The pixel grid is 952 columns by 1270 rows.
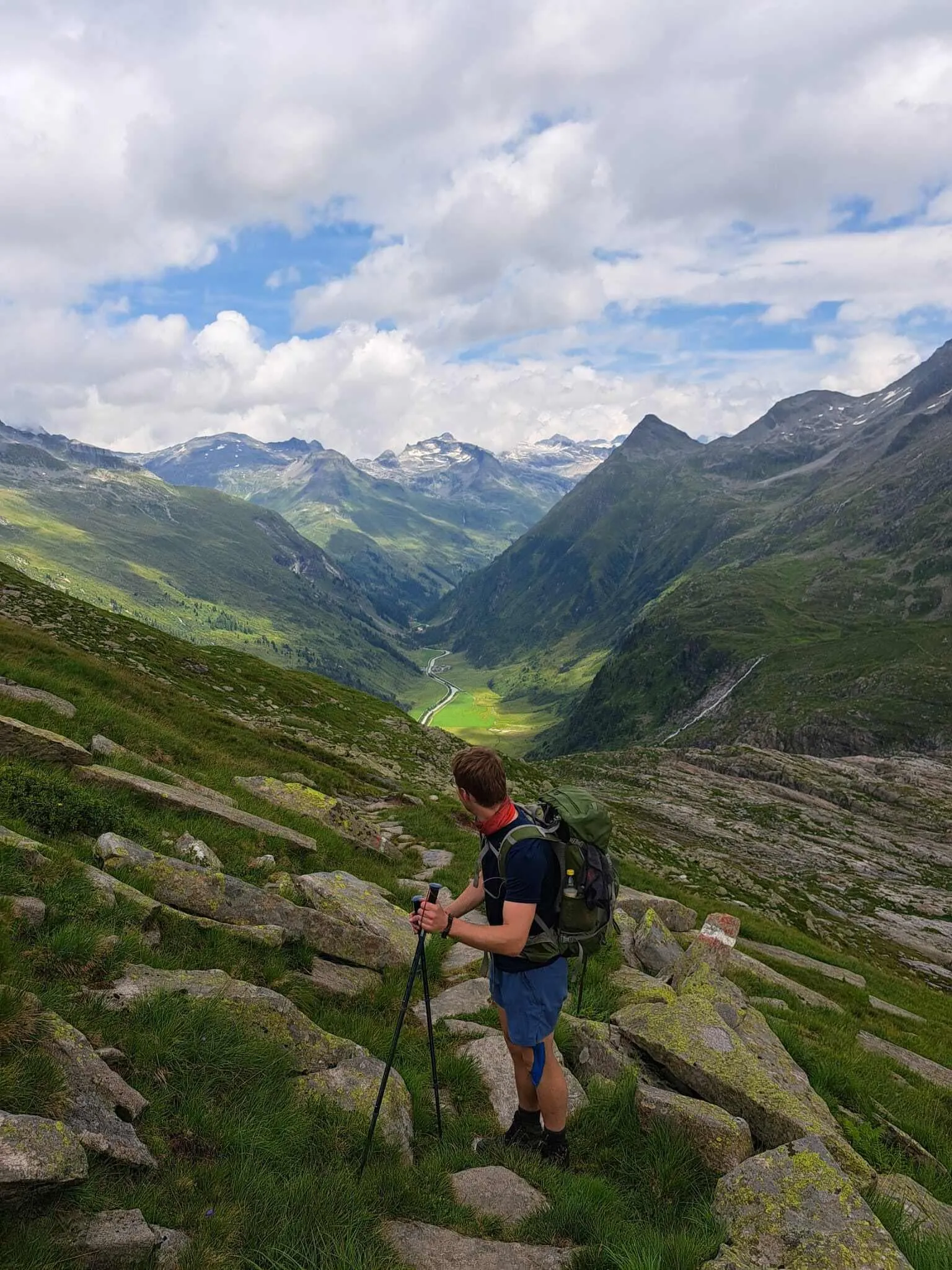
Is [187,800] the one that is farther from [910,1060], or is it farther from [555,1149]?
→ [910,1060]

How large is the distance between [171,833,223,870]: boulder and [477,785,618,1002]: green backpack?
7168 millimetres

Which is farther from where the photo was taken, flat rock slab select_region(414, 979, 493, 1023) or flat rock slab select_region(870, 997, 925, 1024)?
flat rock slab select_region(870, 997, 925, 1024)

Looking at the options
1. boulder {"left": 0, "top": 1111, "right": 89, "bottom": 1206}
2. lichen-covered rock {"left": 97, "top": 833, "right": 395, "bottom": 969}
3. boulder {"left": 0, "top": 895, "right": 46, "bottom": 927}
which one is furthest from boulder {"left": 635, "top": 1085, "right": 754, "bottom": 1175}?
boulder {"left": 0, "top": 895, "right": 46, "bottom": 927}

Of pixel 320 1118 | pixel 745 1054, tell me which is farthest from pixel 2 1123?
pixel 745 1054

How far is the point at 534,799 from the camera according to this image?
5106cm

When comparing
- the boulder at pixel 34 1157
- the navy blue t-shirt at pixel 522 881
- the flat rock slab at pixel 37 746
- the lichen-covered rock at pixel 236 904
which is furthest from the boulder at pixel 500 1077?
the flat rock slab at pixel 37 746

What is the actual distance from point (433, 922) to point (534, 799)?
149ft

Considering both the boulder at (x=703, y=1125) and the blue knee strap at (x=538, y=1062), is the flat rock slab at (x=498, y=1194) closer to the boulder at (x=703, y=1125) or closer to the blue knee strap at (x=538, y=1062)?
the blue knee strap at (x=538, y=1062)

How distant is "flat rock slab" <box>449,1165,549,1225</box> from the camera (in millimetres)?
6473

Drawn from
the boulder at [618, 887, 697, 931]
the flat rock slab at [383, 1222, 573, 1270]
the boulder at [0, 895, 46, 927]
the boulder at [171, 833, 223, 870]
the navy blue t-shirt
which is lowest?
the boulder at [618, 887, 697, 931]

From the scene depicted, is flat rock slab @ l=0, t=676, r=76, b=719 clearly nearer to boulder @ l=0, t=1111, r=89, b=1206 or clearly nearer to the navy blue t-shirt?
boulder @ l=0, t=1111, r=89, b=1206

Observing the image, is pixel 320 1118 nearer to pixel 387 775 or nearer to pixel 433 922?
pixel 433 922

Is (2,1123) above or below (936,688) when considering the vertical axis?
below

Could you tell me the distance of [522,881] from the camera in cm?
713
